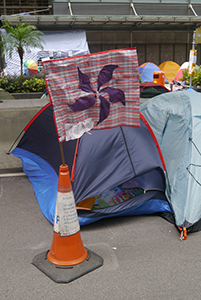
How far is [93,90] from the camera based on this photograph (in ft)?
12.4

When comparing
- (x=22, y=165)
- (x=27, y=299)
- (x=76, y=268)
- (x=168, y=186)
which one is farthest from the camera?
(x=22, y=165)

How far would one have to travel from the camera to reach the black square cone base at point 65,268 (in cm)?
341

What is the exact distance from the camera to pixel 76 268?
3562 millimetres

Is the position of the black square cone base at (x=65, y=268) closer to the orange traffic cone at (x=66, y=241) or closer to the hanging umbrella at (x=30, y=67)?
the orange traffic cone at (x=66, y=241)

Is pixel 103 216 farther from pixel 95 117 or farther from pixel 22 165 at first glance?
pixel 22 165

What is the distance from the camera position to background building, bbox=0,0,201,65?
24594 mm

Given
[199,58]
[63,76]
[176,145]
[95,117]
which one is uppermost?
[63,76]

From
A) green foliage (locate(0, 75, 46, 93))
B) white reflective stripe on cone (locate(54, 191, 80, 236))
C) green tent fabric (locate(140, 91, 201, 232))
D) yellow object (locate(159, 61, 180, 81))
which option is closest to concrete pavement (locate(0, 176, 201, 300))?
green tent fabric (locate(140, 91, 201, 232))

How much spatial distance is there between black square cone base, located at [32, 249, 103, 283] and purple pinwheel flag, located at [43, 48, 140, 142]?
140 centimetres

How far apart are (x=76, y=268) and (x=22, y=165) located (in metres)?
3.52

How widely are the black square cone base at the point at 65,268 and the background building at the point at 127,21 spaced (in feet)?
74.9

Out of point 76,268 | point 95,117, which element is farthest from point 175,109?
point 76,268

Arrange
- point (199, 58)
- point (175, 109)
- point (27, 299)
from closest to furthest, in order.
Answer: point (27, 299)
point (175, 109)
point (199, 58)

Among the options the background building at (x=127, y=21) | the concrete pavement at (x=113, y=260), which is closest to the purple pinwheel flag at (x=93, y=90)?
the concrete pavement at (x=113, y=260)
